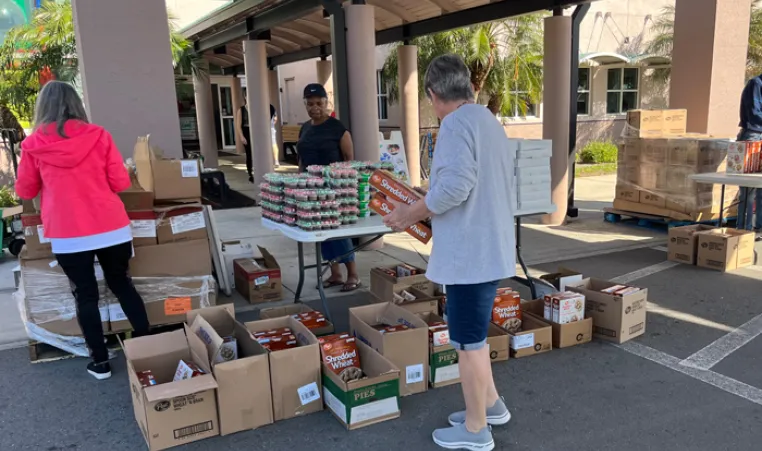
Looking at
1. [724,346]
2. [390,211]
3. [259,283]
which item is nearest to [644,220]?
[724,346]

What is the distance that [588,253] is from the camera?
22.2ft

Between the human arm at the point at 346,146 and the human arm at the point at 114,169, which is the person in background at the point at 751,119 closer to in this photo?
the human arm at the point at 346,146

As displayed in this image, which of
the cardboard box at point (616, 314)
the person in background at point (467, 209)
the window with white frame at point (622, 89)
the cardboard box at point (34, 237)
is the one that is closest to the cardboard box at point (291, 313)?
the person in background at point (467, 209)

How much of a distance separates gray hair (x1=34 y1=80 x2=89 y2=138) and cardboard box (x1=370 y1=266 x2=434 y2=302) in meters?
2.45

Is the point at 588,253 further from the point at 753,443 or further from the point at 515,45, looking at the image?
the point at 515,45

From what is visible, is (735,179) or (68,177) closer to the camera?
(68,177)

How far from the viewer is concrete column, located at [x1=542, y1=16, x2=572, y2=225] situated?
25.6 ft

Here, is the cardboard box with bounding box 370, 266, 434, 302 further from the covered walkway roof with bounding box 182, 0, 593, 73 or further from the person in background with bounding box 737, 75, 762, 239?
the person in background with bounding box 737, 75, 762, 239

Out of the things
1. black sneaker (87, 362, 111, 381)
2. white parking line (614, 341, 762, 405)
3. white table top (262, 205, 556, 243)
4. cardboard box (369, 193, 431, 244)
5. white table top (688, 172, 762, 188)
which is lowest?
white parking line (614, 341, 762, 405)

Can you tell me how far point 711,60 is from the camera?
7.84 meters

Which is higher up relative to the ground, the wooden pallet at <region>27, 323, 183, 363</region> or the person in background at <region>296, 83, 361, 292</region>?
the person in background at <region>296, 83, 361, 292</region>

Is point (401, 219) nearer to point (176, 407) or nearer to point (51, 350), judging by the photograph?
point (176, 407)

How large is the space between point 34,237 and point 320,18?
7081 millimetres

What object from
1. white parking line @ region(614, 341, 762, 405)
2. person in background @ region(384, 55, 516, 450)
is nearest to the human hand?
person in background @ region(384, 55, 516, 450)
